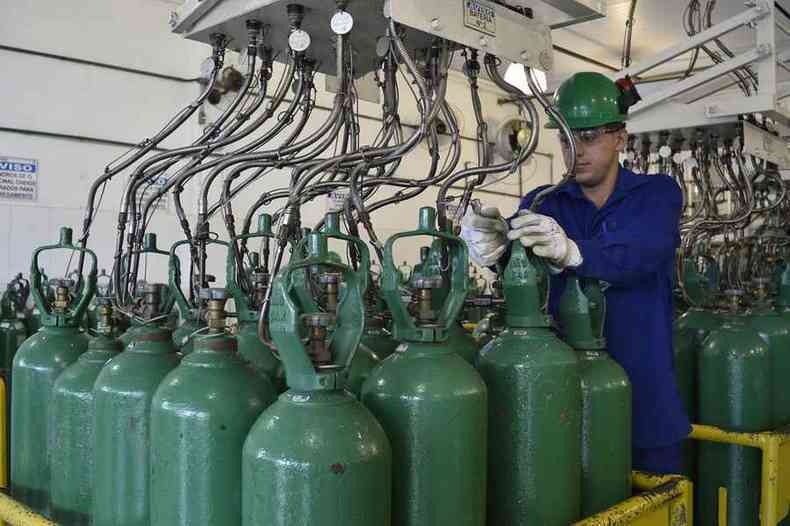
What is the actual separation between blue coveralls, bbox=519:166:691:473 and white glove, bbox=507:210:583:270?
213 millimetres

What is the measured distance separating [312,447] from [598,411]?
56cm

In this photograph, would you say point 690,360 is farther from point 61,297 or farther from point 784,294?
point 61,297

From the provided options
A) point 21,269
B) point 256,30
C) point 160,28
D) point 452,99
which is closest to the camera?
point 256,30

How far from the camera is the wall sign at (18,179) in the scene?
11.5 feet

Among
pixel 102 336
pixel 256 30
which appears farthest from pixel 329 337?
pixel 256 30

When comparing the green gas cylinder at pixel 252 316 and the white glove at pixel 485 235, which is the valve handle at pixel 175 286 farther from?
the white glove at pixel 485 235

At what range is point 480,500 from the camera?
37.7 inches

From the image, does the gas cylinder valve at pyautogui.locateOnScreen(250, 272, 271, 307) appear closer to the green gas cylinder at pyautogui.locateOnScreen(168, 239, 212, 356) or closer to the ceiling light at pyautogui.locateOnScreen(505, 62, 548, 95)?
the green gas cylinder at pyautogui.locateOnScreen(168, 239, 212, 356)

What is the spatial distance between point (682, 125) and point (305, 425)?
190 centimetres

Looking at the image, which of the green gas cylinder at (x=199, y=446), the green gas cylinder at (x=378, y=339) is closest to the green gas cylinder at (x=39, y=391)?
the green gas cylinder at (x=199, y=446)

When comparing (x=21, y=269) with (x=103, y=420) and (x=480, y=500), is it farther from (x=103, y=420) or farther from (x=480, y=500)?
(x=480, y=500)

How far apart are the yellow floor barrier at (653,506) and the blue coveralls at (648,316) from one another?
20cm

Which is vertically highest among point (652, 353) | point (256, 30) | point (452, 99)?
point (452, 99)

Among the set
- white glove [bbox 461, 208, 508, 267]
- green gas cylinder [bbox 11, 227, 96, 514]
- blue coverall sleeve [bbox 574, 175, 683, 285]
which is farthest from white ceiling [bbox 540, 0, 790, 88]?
green gas cylinder [bbox 11, 227, 96, 514]
